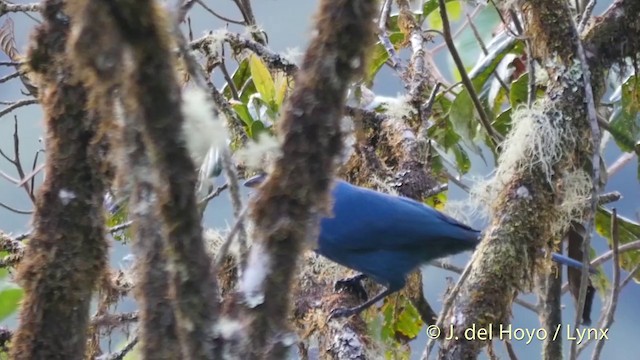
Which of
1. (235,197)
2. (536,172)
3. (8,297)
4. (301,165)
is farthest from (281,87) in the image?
(301,165)

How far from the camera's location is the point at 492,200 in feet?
8.07

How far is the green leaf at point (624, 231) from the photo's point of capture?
3475 mm

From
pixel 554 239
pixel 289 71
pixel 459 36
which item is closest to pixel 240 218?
pixel 554 239

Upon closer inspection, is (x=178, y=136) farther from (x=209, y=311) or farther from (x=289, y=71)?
(x=289, y=71)

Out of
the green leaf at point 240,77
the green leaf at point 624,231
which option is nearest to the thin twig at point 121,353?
the green leaf at point 240,77

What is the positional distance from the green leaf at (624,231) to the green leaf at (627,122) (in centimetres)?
42

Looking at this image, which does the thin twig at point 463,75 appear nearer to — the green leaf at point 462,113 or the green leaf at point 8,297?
the green leaf at point 462,113

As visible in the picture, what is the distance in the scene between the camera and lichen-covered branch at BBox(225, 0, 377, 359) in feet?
4.23

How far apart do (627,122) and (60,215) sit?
6.68 feet

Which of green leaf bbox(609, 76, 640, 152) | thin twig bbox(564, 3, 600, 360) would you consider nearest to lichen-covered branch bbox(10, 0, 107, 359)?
thin twig bbox(564, 3, 600, 360)

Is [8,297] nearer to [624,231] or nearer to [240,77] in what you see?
[240,77]

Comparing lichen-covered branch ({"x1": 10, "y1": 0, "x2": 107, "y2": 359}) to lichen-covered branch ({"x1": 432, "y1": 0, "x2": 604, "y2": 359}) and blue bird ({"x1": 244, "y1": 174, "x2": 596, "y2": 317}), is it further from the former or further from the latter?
blue bird ({"x1": 244, "y1": 174, "x2": 596, "y2": 317})

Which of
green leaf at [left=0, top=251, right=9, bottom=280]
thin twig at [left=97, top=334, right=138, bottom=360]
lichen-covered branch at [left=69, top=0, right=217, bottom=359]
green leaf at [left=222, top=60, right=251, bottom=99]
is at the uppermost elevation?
green leaf at [left=222, top=60, right=251, bottom=99]

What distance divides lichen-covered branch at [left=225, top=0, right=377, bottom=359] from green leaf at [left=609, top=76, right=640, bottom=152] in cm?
181
